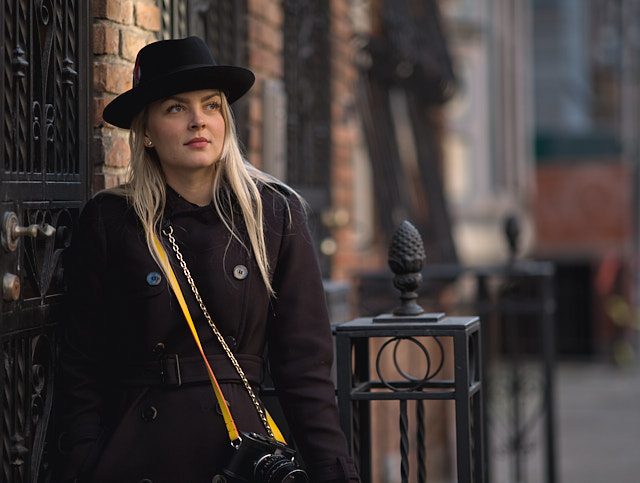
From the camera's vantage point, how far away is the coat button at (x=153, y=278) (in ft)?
9.51

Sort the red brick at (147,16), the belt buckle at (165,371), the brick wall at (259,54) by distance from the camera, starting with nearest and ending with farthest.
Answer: the belt buckle at (165,371), the red brick at (147,16), the brick wall at (259,54)

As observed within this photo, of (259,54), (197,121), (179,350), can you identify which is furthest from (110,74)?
(259,54)

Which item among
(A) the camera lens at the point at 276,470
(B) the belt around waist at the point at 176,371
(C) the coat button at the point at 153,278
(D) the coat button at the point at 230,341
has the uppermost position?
(C) the coat button at the point at 153,278

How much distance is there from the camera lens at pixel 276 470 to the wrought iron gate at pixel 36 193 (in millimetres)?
677

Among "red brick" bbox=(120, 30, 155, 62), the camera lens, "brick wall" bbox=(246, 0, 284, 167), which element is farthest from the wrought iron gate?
"brick wall" bbox=(246, 0, 284, 167)

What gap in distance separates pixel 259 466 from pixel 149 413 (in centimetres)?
32

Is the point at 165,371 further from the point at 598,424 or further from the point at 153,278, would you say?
the point at 598,424

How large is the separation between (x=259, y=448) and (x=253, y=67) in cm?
294

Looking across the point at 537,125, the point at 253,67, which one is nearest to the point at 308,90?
the point at 253,67

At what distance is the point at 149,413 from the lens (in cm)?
287

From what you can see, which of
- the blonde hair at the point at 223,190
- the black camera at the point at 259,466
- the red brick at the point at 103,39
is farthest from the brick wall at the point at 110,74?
the black camera at the point at 259,466

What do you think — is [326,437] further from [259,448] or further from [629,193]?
[629,193]

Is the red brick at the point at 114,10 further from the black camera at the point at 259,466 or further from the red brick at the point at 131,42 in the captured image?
the black camera at the point at 259,466

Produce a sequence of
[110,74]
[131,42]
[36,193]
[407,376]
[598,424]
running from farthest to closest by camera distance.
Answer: [598,424] → [131,42] → [110,74] → [407,376] → [36,193]
